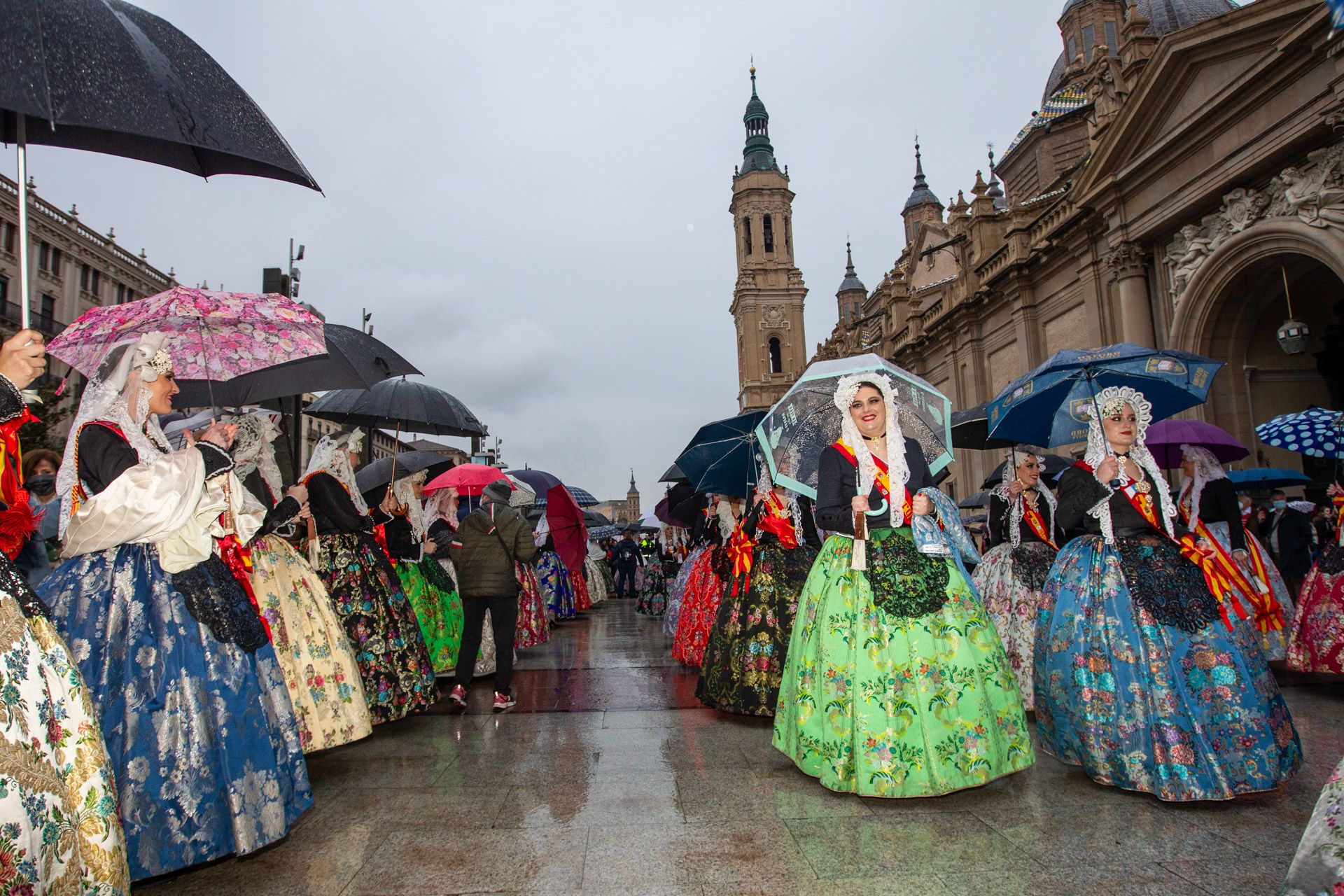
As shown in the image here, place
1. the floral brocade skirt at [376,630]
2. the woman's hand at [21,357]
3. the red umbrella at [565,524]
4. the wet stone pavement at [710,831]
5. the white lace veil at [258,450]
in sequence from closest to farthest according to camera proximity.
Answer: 1. the woman's hand at [21,357]
2. the wet stone pavement at [710,831]
3. the white lace veil at [258,450]
4. the floral brocade skirt at [376,630]
5. the red umbrella at [565,524]

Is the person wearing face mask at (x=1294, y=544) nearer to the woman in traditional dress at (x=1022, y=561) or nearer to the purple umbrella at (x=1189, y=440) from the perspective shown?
the purple umbrella at (x=1189, y=440)

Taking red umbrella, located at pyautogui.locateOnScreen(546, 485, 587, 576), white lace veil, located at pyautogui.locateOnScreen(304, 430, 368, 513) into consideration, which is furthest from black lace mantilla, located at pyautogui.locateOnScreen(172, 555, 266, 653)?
red umbrella, located at pyautogui.locateOnScreen(546, 485, 587, 576)

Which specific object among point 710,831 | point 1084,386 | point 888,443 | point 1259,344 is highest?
point 1259,344

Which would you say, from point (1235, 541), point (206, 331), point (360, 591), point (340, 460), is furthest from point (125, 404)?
point (1235, 541)

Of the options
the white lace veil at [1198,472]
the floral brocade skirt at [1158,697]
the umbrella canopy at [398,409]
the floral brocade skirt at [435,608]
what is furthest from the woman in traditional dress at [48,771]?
the white lace veil at [1198,472]

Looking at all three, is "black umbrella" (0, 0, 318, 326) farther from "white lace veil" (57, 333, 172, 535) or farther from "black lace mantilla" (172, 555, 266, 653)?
"black lace mantilla" (172, 555, 266, 653)

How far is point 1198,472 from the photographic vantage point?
7102mm

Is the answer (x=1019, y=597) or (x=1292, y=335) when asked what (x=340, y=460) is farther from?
(x=1292, y=335)

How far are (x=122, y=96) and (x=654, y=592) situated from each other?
15.5 meters

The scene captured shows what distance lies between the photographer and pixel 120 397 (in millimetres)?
3266

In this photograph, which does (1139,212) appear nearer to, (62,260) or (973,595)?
(973,595)

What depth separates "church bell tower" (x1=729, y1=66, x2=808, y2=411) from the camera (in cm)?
6069

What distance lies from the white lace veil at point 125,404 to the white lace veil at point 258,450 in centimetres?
137

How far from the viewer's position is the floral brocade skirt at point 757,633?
5.66 m
